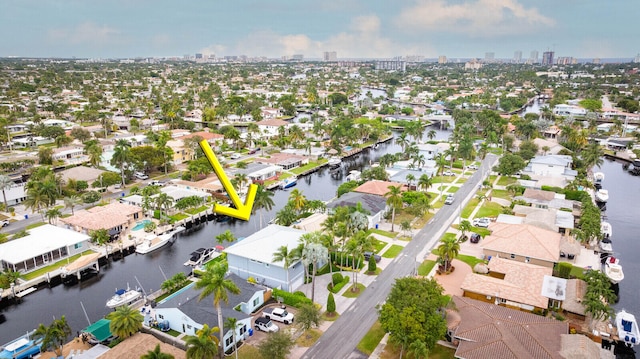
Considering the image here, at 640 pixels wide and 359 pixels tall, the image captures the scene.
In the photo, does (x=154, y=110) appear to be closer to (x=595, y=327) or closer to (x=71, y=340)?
(x=71, y=340)

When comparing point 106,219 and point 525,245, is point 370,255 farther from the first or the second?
point 106,219

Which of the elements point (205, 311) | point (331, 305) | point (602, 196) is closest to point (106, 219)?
point (205, 311)

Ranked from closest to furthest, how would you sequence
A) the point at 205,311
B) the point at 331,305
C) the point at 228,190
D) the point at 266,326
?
the point at 228,190
the point at 205,311
the point at 266,326
the point at 331,305

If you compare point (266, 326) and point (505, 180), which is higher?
point (266, 326)

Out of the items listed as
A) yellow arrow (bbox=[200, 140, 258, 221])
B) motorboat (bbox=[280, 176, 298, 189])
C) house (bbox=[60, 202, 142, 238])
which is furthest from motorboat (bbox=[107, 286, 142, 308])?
motorboat (bbox=[280, 176, 298, 189])

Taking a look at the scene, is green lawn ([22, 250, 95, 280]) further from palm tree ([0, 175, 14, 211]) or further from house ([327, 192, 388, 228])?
house ([327, 192, 388, 228])

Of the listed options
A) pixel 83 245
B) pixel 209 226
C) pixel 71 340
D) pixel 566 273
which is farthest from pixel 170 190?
pixel 566 273
